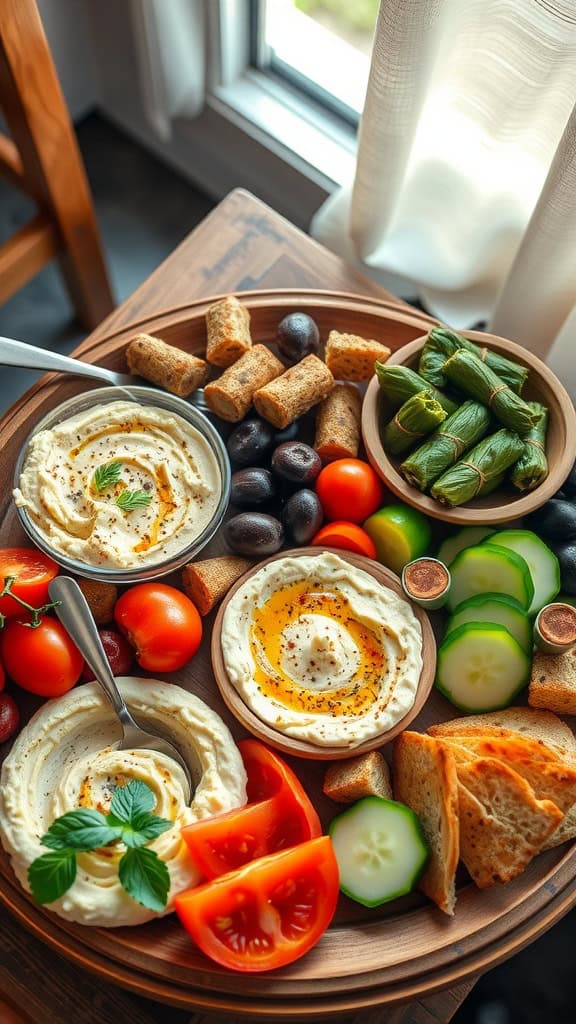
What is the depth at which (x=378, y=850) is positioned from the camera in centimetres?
172

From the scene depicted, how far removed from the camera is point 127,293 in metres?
3.57

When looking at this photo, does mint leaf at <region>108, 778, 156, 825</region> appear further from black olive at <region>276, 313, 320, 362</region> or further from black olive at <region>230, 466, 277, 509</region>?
black olive at <region>276, 313, 320, 362</region>

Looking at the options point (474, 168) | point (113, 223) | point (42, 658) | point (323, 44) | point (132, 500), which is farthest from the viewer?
point (113, 223)

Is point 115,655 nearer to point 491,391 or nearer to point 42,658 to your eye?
point 42,658

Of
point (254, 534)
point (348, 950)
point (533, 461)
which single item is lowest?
point (348, 950)

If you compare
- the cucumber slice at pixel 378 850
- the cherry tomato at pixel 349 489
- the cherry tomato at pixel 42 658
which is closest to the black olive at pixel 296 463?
the cherry tomato at pixel 349 489

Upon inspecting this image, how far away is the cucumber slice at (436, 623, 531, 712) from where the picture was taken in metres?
1.84

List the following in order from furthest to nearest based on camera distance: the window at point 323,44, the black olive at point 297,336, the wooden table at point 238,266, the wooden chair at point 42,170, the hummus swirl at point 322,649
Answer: the window at point 323,44, the wooden table at point 238,266, the wooden chair at point 42,170, the black olive at point 297,336, the hummus swirl at point 322,649

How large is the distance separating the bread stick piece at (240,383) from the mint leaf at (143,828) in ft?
2.90

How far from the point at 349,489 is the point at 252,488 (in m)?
0.21

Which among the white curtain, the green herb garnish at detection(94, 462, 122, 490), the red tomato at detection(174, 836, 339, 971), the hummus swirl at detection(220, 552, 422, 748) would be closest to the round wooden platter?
the red tomato at detection(174, 836, 339, 971)

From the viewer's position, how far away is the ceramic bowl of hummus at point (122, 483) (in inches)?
74.9

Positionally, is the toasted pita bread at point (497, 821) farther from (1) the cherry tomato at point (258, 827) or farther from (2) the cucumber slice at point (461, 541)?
(2) the cucumber slice at point (461, 541)

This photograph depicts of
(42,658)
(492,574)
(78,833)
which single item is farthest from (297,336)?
(78,833)
